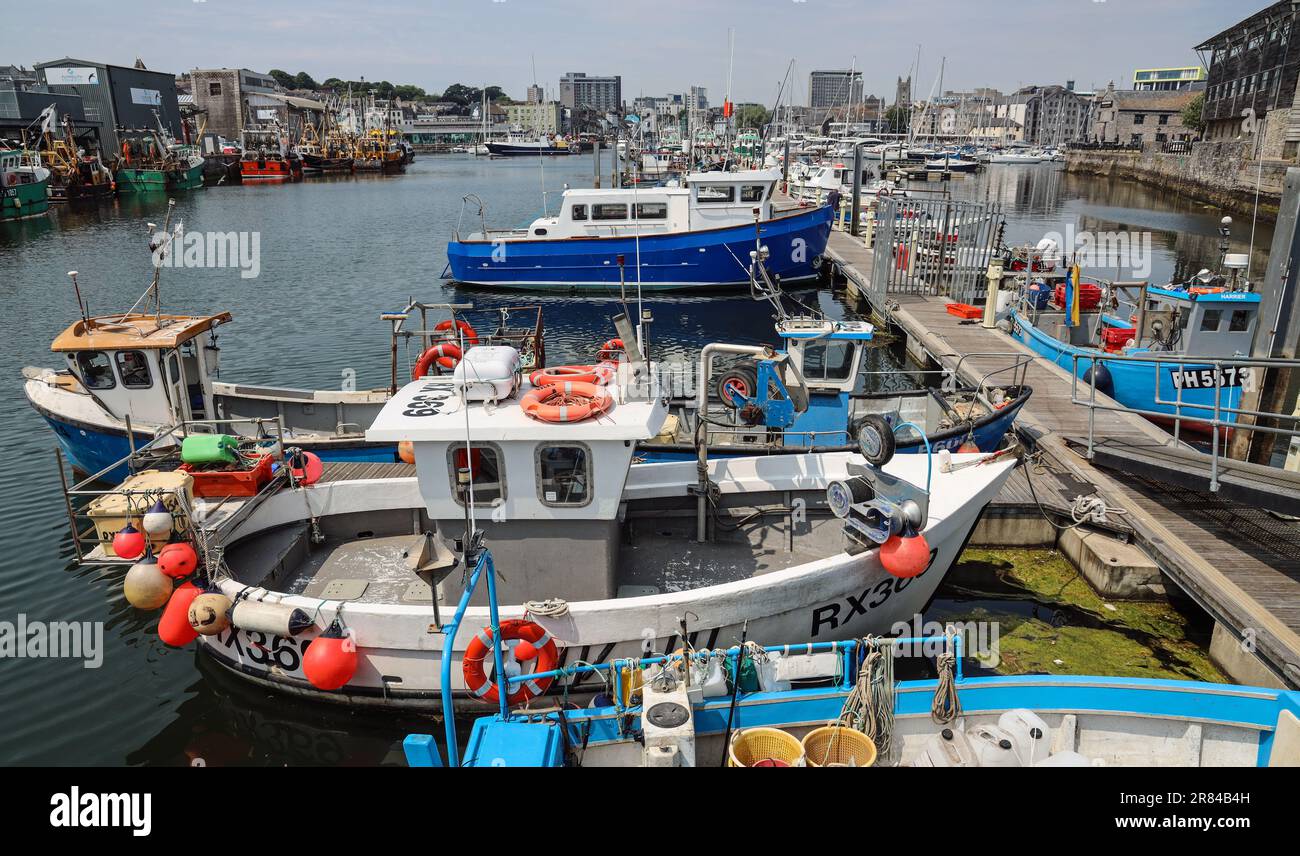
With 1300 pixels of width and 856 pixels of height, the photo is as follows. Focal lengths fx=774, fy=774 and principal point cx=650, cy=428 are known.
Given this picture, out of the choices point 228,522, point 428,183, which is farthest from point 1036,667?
point 428,183

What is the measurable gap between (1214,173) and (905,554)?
2730 inches

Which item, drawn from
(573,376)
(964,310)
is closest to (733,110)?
(964,310)

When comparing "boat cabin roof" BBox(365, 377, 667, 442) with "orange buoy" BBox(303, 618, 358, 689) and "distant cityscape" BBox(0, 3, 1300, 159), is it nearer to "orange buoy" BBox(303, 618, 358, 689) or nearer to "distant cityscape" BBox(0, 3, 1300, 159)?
"orange buoy" BBox(303, 618, 358, 689)

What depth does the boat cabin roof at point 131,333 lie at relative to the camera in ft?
39.4

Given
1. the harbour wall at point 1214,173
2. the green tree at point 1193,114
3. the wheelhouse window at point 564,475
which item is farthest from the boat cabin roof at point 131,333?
the green tree at point 1193,114

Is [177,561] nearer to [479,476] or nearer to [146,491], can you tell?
[146,491]

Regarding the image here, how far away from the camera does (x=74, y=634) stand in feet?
32.7

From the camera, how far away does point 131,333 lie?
12.3 metres

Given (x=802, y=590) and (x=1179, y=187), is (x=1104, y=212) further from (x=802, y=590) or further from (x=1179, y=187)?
(x=802, y=590)

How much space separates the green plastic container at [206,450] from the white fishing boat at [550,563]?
0.54 meters

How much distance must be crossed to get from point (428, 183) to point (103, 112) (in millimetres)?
31121
